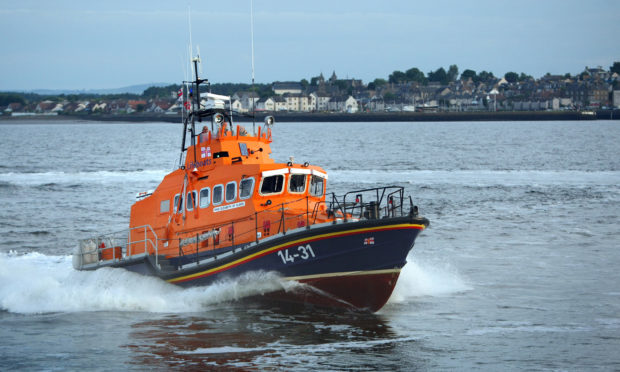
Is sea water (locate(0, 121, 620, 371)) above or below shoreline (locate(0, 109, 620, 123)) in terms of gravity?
below

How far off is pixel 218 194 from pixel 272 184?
130 centimetres

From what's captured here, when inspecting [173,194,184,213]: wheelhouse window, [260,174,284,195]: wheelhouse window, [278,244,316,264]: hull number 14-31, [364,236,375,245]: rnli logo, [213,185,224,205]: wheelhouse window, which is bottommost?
[278,244,316,264]: hull number 14-31

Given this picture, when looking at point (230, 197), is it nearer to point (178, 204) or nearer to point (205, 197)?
point (205, 197)

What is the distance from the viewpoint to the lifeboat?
49.7ft

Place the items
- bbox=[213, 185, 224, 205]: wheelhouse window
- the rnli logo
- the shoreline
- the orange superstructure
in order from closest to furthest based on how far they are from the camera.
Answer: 1. the rnli logo
2. the orange superstructure
3. bbox=[213, 185, 224, 205]: wheelhouse window
4. the shoreline

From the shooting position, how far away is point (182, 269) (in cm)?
1658

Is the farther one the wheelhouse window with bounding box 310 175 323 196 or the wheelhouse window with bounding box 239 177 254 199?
the wheelhouse window with bounding box 310 175 323 196

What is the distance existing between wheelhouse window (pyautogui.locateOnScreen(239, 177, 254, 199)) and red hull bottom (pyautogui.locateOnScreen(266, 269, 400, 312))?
212 cm

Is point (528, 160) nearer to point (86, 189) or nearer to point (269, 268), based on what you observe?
point (86, 189)

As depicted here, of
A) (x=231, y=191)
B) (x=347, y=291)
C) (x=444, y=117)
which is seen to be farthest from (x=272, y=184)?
(x=444, y=117)

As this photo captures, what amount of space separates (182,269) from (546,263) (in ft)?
33.7

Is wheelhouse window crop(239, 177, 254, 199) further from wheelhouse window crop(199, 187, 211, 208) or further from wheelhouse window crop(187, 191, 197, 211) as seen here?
wheelhouse window crop(187, 191, 197, 211)

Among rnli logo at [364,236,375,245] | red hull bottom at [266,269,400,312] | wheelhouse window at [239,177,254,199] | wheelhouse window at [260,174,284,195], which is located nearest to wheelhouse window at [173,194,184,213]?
wheelhouse window at [239,177,254,199]

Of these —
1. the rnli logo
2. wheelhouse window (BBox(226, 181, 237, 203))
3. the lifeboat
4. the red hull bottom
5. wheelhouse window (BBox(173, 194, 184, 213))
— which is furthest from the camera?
wheelhouse window (BBox(173, 194, 184, 213))
